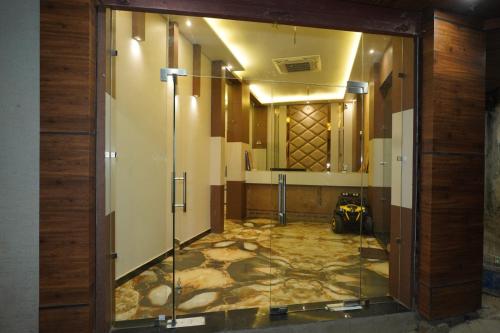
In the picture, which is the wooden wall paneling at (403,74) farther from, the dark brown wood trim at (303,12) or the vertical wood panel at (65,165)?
the vertical wood panel at (65,165)

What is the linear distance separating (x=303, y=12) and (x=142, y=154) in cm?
221

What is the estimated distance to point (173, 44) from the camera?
3107mm

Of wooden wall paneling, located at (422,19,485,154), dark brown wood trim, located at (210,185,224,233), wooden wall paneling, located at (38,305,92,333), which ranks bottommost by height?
wooden wall paneling, located at (38,305,92,333)

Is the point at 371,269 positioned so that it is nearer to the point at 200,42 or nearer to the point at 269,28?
the point at 269,28

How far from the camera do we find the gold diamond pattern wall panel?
7738 millimetres

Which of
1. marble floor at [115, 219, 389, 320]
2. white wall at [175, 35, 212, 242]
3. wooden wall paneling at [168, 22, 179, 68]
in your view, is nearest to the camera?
marble floor at [115, 219, 389, 320]

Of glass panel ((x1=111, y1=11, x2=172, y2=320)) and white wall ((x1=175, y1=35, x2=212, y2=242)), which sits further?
white wall ((x1=175, y1=35, x2=212, y2=242))

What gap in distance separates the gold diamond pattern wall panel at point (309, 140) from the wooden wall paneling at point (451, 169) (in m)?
5.41

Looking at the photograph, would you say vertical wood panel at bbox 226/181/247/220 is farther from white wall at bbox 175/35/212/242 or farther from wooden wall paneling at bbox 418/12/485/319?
wooden wall paneling at bbox 418/12/485/319

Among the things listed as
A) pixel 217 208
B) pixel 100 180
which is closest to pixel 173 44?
pixel 100 180

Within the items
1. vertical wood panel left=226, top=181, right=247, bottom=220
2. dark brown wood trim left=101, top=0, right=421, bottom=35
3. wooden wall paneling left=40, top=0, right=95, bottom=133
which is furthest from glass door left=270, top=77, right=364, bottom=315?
wooden wall paneling left=40, top=0, right=95, bottom=133

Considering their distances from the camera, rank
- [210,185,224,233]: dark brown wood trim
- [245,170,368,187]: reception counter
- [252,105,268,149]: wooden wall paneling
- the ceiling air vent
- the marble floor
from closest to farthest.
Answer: the marble floor, [210,185,224,233]: dark brown wood trim, the ceiling air vent, [245,170,368,187]: reception counter, [252,105,268,149]: wooden wall paneling

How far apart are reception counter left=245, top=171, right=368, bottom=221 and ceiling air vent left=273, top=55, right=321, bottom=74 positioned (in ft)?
5.98

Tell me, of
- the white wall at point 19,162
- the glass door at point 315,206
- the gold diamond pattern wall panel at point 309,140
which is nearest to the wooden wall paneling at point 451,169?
the glass door at point 315,206
